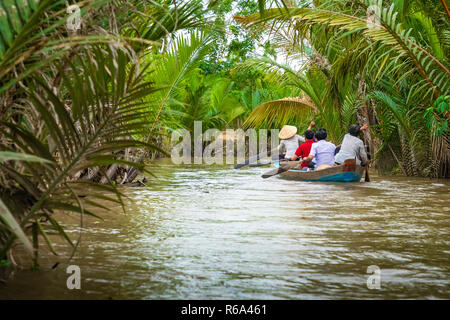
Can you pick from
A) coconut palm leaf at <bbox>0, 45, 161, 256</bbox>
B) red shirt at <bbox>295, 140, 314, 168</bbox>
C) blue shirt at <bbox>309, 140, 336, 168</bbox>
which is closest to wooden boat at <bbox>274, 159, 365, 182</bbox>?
blue shirt at <bbox>309, 140, 336, 168</bbox>

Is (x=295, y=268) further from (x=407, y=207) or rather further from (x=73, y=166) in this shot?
(x=407, y=207)

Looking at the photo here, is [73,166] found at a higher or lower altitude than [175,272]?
higher

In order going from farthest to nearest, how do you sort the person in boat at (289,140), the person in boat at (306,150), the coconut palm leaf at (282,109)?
the coconut palm leaf at (282,109), the person in boat at (289,140), the person in boat at (306,150)

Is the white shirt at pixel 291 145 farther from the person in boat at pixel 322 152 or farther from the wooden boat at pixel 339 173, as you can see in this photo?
the wooden boat at pixel 339 173

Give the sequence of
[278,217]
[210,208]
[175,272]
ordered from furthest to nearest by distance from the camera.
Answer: [210,208]
[278,217]
[175,272]

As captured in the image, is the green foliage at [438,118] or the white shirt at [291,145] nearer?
the green foliage at [438,118]

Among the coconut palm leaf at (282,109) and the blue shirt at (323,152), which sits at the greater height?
the coconut palm leaf at (282,109)

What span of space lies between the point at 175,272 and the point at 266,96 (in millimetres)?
22076

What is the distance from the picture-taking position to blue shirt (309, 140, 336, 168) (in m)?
12.9

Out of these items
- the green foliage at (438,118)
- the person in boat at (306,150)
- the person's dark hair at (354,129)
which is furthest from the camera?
the person in boat at (306,150)

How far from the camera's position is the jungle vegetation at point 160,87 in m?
3.57

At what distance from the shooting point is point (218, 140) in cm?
2675

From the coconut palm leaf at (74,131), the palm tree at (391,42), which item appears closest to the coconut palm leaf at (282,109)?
the palm tree at (391,42)
